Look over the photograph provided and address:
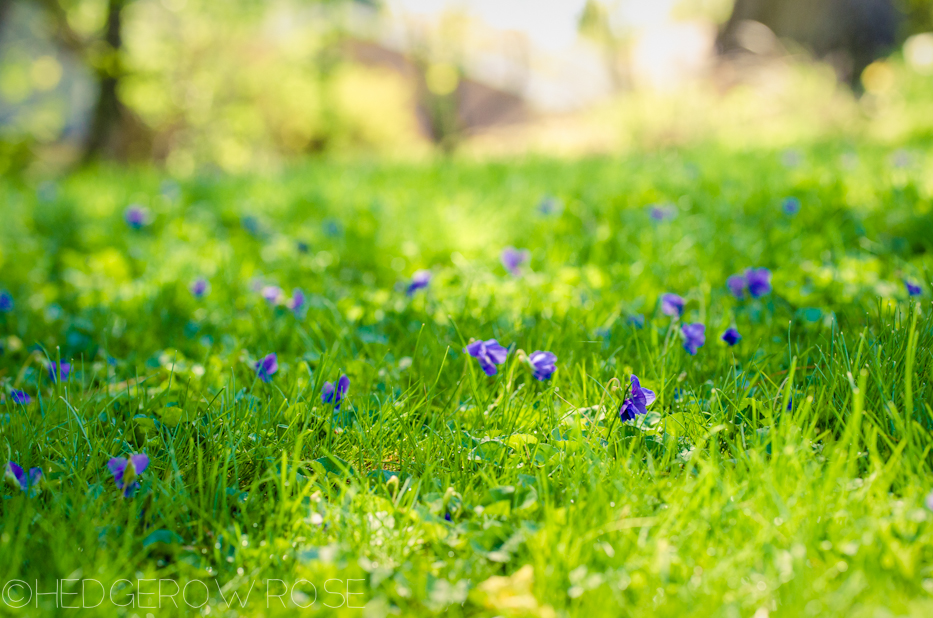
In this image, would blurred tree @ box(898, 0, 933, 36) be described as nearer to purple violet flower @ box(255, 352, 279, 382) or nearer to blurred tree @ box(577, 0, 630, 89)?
blurred tree @ box(577, 0, 630, 89)

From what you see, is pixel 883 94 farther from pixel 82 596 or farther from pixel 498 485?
pixel 82 596

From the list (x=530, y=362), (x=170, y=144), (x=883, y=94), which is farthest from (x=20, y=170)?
(x=883, y=94)

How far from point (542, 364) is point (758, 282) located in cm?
99

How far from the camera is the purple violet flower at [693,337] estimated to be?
1.72m

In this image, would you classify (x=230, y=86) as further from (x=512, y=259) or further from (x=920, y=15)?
(x=920, y=15)

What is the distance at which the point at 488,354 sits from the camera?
63.8 inches

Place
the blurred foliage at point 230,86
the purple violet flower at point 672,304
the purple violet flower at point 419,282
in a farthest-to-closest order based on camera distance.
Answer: the blurred foliage at point 230,86
the purple violet flower at point 419,282
the purple violet flower at point 672,304

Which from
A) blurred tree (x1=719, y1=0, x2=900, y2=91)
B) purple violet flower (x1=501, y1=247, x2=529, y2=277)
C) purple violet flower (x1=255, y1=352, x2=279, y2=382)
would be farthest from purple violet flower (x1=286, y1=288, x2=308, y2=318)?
blurred tree (x1=719, y1=0, x2=900, y2=91)

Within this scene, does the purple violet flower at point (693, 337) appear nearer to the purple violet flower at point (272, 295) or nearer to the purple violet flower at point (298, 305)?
the purple violet flower at point (298, 305)

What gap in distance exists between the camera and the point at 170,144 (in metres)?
16.5

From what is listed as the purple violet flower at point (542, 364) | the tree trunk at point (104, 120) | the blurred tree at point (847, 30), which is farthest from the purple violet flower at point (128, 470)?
the blurred tree at point (847, 30)

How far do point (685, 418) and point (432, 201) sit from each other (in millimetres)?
2923

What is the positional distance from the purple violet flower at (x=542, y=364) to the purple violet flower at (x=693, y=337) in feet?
1.33

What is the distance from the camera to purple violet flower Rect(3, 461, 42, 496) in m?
1.25
